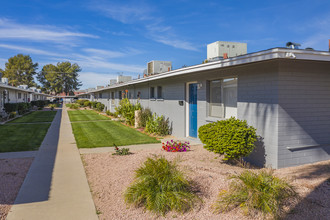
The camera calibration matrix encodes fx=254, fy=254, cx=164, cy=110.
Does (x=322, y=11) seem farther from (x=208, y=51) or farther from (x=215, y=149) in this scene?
(x=215, y=149)

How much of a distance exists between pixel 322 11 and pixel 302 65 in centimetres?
647

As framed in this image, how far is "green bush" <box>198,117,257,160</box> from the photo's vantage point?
600 cm

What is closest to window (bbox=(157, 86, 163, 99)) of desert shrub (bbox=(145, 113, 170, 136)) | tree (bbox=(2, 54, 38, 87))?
desert shrub (bbox=(145, 113, 170, 136))

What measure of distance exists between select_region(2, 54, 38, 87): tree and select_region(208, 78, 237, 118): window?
262 feet

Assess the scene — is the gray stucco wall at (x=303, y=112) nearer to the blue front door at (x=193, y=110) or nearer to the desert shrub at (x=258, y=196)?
the desert shrub at (x=258, y=196)

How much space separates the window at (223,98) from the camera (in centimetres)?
790

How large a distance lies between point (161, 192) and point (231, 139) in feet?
8.47

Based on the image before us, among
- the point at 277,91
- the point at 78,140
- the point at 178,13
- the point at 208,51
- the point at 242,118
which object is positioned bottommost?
the point at 78,140

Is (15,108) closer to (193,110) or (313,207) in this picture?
(193,110)

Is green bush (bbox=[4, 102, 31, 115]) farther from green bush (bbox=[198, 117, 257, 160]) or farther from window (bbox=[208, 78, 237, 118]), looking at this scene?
green bush (bbox=[198, 117, 257, 160])

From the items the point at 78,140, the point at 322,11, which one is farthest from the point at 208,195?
the point at 322,11

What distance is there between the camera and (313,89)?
6859mm

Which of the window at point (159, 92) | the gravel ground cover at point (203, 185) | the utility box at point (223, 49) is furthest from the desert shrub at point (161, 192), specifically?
the window at point (159, 92)

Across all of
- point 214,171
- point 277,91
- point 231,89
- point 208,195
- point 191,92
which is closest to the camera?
point 208,195
